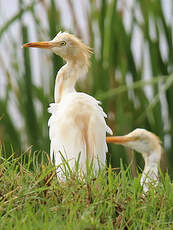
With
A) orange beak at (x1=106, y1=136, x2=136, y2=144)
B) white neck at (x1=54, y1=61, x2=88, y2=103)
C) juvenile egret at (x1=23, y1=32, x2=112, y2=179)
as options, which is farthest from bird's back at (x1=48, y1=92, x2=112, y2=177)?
orange beak at (x1=106, y1=136, x2=136, y2=144)

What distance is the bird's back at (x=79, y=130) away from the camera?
3.34 metres

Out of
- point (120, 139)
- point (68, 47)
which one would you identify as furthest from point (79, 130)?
point (120, 139)

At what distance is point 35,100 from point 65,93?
6.90ft

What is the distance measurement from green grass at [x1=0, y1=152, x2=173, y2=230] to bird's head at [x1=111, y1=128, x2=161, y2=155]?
8.51 feet

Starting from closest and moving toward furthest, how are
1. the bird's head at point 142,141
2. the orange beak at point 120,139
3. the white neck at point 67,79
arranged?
the white neck at point 67,79
the orange beak at point 120,139
the bird's head at point 142,141

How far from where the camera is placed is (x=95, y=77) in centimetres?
597

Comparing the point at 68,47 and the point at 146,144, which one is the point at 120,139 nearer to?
the point at 146,144

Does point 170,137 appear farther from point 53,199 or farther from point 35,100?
point 53,199

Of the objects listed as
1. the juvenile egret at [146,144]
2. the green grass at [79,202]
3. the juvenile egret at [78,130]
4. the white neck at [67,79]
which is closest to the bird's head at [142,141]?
the juvenile egret at [146,144]

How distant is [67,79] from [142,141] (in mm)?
1665

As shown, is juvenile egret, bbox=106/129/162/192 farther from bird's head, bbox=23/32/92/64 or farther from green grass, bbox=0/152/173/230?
green grass, bbox=0/152/173/230

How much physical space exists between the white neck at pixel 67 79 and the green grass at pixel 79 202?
1.34 meters

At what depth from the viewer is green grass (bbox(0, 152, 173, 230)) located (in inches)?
88.2

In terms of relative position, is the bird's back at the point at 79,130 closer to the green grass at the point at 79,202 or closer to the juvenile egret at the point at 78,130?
the juvenile egret at the point at 78,130
